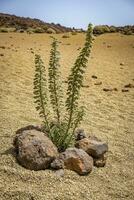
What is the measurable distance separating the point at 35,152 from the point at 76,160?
1.83 ft

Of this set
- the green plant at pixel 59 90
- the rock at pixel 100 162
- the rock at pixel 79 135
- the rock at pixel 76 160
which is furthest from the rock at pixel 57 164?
the rock at pixel 79 135

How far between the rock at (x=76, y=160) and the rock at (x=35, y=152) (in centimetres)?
16

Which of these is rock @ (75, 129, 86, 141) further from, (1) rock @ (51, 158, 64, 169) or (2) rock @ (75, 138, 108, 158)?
(1) rock @ (51, 158, 64, 169)

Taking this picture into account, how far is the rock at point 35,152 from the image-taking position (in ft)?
15.6

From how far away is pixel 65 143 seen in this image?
17.4 feet

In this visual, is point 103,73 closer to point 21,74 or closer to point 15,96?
point 21,74

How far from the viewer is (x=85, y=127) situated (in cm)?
699

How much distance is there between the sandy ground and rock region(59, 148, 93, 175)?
9 cm

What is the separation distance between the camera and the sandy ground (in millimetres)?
4516

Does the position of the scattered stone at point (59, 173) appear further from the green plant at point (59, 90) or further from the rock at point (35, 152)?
the green plant at point (59, 90)

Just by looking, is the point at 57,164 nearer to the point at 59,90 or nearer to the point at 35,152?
the point at 35,152

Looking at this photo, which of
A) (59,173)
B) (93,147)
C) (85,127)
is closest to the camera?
(59,173)

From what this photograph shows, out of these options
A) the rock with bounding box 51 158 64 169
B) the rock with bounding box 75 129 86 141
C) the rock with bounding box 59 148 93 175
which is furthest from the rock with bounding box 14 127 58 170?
the rock with bounding box 75 129 86 141

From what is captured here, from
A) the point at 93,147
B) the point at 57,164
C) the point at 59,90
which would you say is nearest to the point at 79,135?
the point at 93,147
